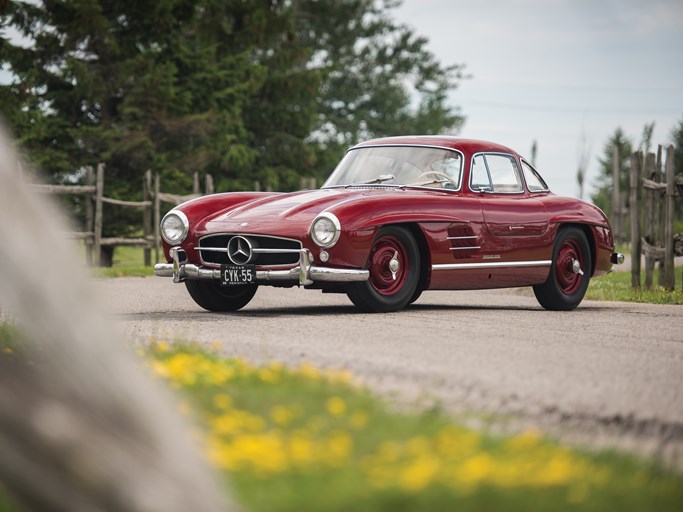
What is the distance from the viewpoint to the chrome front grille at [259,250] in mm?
9812

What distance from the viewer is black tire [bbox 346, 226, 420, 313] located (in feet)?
32.9

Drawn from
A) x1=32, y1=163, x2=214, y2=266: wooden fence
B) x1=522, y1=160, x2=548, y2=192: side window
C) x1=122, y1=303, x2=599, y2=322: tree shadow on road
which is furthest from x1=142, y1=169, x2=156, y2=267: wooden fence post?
x1=522, y1=160, x2=548, y2=192: side window

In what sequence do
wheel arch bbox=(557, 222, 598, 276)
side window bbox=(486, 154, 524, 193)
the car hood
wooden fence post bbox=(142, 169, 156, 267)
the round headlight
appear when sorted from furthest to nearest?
1. wooden fence post bbox=(142, 169, 156, 267)
2. wheel arch bbox=(557, 222, 598, 276)
3. side window bbox=(486, 154, 524, 193)
4. the round headlight
5. the car hood

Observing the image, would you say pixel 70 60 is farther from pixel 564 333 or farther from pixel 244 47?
pixel 564 333

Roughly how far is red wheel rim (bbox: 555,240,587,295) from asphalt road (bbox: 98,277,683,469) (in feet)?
0.98

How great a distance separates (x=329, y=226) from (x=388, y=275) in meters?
0.89

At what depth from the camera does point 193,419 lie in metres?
4.48

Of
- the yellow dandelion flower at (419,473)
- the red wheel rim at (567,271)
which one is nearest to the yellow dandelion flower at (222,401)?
the yellow dandelion flower at (419,473)

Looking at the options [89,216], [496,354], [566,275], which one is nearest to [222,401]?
[496,354]

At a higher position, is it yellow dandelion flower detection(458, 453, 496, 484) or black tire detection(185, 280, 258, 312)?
black tire detection(185, 280, 258, 312)

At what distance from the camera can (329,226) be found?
9633 millimetres

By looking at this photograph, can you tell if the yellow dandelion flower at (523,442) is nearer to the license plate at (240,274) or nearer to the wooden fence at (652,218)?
the license plate at (240,274)

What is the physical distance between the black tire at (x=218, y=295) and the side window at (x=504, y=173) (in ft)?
9.05

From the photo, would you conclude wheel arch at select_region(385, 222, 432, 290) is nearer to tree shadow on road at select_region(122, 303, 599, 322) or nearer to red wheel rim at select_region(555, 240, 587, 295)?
tree shadow on road at select_region(122, 303, 599, 322)
